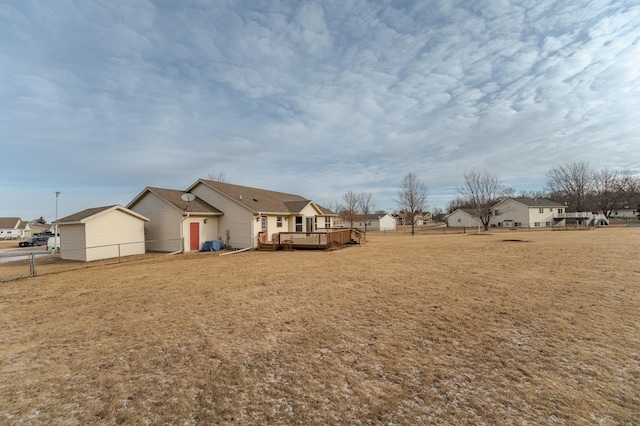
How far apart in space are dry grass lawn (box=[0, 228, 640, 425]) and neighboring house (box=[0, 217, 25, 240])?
8213 cm

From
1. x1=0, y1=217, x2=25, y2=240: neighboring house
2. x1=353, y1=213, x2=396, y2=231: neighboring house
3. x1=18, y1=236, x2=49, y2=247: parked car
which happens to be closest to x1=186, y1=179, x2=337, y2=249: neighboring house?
x1=18, y1=236, x2=49, y2=247: parked car

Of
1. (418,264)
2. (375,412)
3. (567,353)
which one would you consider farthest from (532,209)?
(375,412)

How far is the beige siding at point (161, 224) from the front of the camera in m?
18.5

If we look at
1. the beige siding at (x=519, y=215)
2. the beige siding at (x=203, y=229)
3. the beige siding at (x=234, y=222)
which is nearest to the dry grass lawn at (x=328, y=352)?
the beige siding at (x=203, y=229)

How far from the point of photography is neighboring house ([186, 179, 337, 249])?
19672 mm

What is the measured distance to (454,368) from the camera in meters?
4.00

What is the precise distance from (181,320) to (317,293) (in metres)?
3.51

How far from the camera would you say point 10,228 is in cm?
6544

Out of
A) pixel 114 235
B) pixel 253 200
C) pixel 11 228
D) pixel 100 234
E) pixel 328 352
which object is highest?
pixel 253 200

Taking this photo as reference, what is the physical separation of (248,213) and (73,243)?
396 inches

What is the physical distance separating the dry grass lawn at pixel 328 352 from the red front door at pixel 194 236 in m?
9.68

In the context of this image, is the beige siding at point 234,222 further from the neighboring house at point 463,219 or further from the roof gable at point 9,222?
the roof gable at point 9,222

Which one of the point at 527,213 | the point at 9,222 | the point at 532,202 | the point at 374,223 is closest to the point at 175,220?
the point at 374,223

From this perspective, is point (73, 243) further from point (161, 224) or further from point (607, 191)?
point (607, 191)
